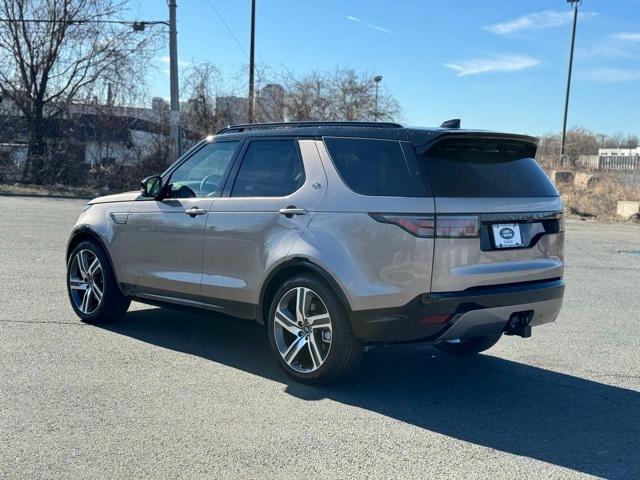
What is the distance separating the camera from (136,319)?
7074 mm

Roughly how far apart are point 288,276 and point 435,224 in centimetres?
126

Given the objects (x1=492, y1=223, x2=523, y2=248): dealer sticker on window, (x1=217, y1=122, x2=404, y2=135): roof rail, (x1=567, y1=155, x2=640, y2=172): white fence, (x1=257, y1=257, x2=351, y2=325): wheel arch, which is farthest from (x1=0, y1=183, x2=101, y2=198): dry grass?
(x1=567, y1=155, x2=640, y2=172): white fence

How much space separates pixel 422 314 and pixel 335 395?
→ 0.94 meters

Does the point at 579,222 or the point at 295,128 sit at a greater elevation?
the point at 295,128

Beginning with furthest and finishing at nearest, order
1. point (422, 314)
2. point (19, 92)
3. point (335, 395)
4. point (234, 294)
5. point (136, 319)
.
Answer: point (19, 92), point (136, 319), point (234, 294), point (335, 395), point (422, 314)

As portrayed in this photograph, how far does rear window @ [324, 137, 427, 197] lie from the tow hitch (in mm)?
1140

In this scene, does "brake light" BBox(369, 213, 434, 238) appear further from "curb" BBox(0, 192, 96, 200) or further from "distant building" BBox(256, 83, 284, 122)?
"distant building" BBox(256, 83, 284, 122)

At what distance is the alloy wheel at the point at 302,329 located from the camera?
4898 mm

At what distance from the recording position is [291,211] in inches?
195

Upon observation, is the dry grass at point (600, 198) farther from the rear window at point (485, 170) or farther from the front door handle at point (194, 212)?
the front door handle at point (194, 212)

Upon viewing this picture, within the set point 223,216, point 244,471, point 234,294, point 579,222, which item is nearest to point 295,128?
point 223,216

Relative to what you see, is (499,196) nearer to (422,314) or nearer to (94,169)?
(422,314)

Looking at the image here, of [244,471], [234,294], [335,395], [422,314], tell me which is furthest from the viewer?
[234,294]

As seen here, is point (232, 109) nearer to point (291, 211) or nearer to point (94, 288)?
point (94, 288)
